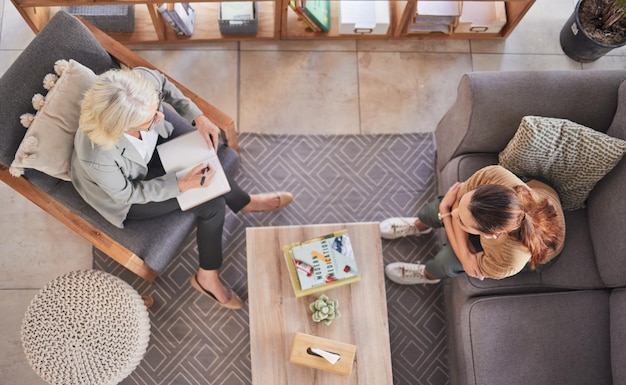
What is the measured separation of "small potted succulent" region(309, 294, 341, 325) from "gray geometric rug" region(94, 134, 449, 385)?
Result: 1.95ft

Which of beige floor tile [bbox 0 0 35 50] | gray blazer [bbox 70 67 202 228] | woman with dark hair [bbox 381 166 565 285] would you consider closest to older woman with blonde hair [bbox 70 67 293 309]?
gray blazer [bbox 70 67 202 228]

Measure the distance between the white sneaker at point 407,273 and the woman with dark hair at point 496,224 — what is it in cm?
18

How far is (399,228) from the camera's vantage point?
265cm

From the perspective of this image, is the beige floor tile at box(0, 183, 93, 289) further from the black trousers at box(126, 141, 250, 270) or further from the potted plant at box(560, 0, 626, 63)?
the potted plant at box(560, 0, 626, 63)

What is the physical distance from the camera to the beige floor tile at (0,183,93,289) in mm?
2602

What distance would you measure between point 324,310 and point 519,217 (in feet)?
2.68

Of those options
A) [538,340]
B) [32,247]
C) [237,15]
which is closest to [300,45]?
[237,15]

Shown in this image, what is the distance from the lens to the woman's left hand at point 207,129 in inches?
87.0

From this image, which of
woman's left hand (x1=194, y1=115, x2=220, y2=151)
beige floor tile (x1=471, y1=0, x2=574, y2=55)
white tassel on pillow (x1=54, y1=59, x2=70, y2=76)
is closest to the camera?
white tassel on pillow (x1=54, y1=59, x2=70, y2=76)

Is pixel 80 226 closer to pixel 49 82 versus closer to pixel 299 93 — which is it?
pixel 49 82

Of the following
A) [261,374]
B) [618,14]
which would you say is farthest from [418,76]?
[261,374]

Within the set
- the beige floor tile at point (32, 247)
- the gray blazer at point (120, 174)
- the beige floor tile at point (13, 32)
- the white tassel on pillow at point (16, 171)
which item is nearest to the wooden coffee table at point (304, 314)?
the gray blazer at point (120, 174)

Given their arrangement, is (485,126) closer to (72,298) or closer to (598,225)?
(598,225)

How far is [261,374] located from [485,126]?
4.66 ft
